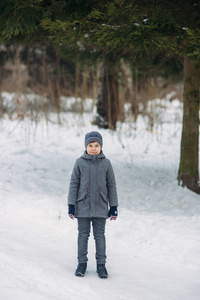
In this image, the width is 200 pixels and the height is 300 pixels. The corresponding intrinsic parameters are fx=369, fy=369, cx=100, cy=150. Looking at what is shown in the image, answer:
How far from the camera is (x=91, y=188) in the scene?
3959 mm

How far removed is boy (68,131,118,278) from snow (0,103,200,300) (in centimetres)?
28

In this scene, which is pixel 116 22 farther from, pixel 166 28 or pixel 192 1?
pixel 192 1

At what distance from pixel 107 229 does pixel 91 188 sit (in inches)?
64.3

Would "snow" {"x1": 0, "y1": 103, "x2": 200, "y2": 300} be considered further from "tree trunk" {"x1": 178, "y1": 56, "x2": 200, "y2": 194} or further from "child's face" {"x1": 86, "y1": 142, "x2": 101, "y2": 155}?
"child's face" {"x1": 86, "y1": 142, "x2": 101, "y2": 155}

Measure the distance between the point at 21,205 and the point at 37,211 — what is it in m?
0.33

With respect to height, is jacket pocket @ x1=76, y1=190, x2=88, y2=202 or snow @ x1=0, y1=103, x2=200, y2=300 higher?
jacket pocket @ x1=76, y1=190, x2=88, y2=202

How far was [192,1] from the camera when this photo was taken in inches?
222

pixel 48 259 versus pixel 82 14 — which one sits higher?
pixel 82 14

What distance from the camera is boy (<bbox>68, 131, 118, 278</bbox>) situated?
12.9ft

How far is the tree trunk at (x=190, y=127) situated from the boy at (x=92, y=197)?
327cm

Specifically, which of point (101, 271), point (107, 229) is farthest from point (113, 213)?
point (107, 229)

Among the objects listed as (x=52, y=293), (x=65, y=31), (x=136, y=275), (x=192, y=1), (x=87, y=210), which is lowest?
(x=136, y=275)

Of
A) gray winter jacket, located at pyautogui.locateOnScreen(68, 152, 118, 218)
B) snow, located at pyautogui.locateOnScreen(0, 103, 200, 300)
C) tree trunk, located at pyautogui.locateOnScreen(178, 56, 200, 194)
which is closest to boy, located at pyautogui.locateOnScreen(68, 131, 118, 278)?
gray winter jacket, located at pyautogui.locateOnScreen(68, 152, 118, 218)

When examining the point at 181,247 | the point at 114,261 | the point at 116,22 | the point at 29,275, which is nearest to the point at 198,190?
the point at 181,247
